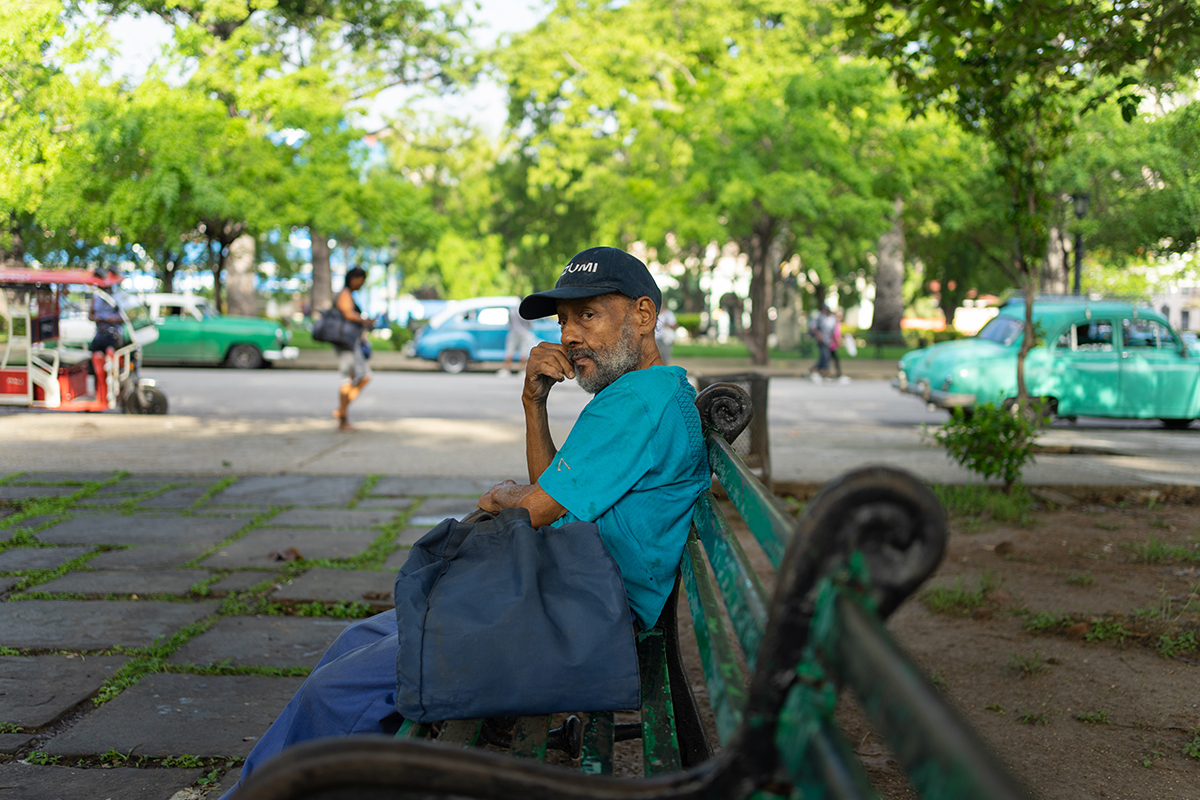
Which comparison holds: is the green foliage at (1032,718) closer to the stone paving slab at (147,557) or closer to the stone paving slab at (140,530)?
the stone paving slab at (147,557)

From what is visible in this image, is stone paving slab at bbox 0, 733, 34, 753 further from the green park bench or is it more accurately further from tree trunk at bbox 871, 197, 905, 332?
tree trunk at bbox 871, 197, 905, 332

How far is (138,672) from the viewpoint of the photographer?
362 centimetres

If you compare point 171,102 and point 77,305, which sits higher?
point 171,102

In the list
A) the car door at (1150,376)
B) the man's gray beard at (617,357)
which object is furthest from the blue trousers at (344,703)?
the car door at (1150,376)

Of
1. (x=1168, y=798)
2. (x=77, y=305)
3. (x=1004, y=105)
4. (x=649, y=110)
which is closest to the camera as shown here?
(x=1168, y=798)

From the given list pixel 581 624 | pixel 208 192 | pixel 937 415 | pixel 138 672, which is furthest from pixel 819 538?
pixel 937 415

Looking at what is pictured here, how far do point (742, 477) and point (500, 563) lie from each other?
1.71ft

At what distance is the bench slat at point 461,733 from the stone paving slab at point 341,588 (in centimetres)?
248

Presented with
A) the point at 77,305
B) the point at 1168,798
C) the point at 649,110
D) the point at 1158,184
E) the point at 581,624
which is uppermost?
the point at 649,110

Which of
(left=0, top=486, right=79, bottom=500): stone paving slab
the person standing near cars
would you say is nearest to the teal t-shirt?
(left=0, top=486, right=79, bottom=500): stone paving slab

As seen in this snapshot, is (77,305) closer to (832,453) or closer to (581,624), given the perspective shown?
(832,453)

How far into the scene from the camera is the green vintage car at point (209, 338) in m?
21.9

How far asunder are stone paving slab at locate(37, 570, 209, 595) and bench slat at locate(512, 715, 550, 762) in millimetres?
3033

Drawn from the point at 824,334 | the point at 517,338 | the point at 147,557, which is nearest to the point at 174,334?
the point at 517,338
